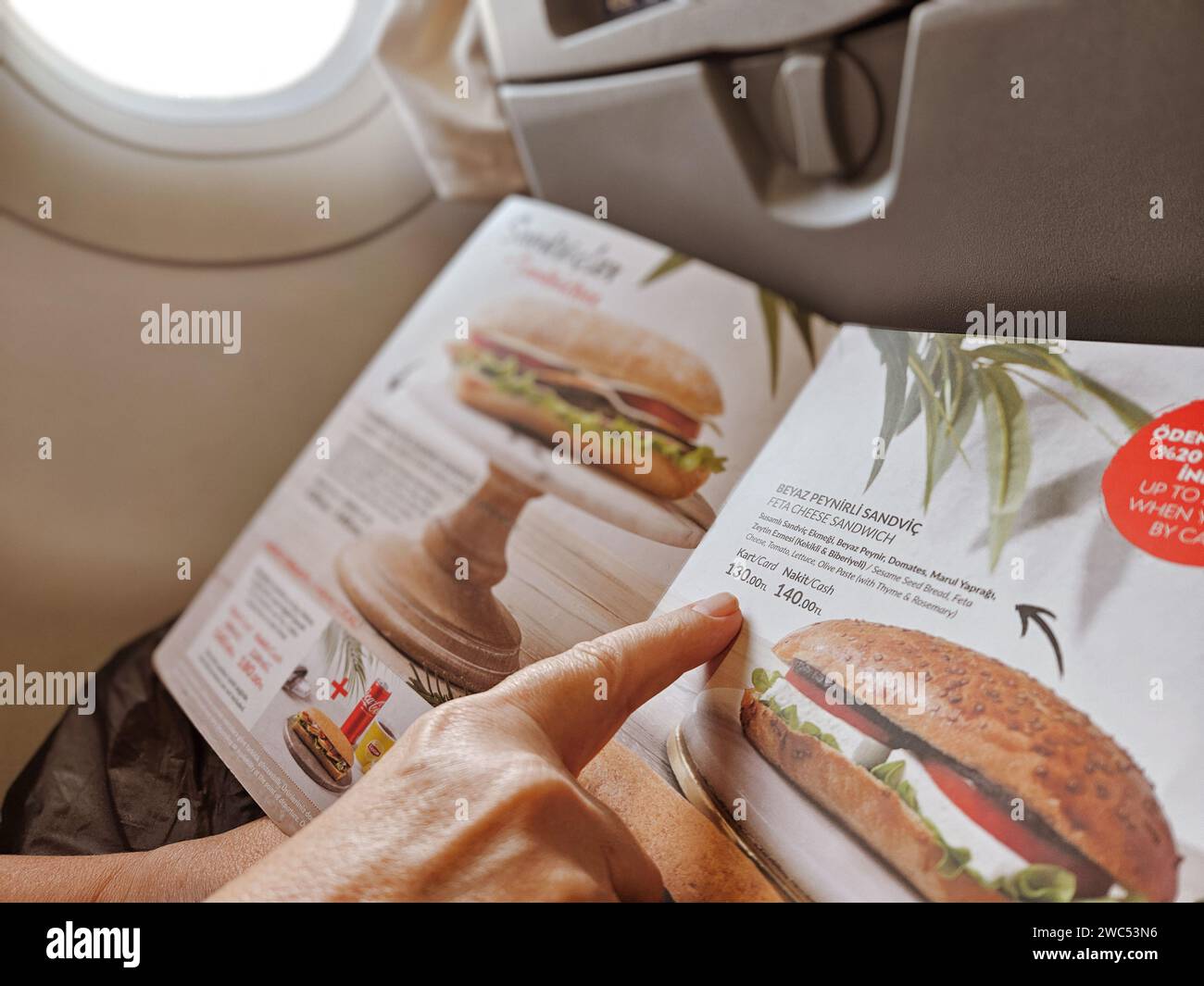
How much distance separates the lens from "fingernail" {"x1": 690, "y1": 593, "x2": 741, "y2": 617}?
606 mm

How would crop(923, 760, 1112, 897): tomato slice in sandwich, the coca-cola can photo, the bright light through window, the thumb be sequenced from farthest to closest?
the bright light through window
the coca-cola can photo
the thumb
crop(923, 760, 1112, 897): tomato slice in sandwich

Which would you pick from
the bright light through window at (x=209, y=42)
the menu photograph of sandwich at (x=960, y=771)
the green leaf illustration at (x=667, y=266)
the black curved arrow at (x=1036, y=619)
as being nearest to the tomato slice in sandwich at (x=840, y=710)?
the menu photograph of sandwich at (x=960, y=771)

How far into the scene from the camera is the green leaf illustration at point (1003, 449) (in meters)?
0.58

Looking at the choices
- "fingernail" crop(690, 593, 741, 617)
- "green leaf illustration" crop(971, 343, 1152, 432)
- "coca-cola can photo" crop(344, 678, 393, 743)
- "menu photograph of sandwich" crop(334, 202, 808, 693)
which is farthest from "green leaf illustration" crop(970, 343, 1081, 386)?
"coca-cola can photo" crop(344, 678, 393, 743)

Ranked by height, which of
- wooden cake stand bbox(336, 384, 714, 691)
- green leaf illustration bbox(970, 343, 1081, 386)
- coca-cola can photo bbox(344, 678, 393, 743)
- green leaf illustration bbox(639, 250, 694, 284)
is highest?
green leaf illustration bbox(639, 250, 694, 284)

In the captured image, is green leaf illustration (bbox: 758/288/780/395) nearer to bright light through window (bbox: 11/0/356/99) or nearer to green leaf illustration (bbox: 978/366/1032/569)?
green leaf illustration (bbox: 978/366/1032/569)

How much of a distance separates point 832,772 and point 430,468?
0.51m

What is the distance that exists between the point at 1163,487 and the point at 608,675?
0.37 meters

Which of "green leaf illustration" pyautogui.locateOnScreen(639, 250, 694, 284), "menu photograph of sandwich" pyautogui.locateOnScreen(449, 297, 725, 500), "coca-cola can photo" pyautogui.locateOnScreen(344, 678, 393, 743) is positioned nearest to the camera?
"coca-cola can photo" pyautogui.locateOnScreen(344, 678, 393, 743)

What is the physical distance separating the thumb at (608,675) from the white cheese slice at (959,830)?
0.49ft

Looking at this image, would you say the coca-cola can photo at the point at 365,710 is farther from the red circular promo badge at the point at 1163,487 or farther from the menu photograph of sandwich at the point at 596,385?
the red circular promo badge at the point at 1163,487

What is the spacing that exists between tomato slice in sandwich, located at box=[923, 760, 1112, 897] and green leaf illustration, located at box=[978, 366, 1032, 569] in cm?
15

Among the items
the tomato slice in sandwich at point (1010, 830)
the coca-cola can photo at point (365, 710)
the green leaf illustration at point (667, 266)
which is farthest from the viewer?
the green leaf illustration at point (667, 266)

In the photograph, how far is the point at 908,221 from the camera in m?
0.77
